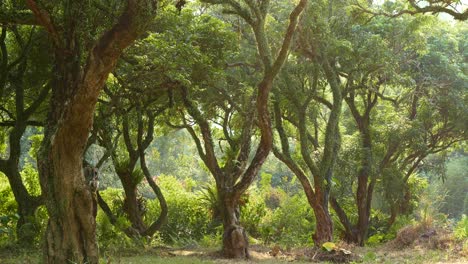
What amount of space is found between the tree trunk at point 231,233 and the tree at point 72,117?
4.22 metres

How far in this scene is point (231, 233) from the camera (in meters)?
10.7

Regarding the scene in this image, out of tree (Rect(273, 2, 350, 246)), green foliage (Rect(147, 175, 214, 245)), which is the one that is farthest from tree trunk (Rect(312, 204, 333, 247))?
green foliage (Rect(147, 175, 214, 245))

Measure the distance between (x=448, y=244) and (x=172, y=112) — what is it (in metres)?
7.37

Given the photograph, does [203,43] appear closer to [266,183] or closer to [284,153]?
[284,153]

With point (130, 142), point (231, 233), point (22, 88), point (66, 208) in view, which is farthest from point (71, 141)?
point (130, 142)

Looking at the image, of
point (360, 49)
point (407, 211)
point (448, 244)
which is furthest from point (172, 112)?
point (407, 211)

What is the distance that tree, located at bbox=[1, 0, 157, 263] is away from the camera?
19.2 feet

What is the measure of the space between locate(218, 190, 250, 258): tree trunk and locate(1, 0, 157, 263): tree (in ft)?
13.9

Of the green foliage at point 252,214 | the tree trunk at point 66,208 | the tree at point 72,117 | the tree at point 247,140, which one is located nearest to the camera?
the tree at point 72,117

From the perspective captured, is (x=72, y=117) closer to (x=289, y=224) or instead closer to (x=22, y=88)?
(x=22, y=88)

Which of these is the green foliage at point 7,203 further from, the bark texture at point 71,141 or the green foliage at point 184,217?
the bark texture at point 71,141

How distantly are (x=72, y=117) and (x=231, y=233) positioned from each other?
17.5 ft

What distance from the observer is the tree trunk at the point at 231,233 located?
10602 millimetres

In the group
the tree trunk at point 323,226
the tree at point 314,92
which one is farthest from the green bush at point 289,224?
the tree at point 314,92
